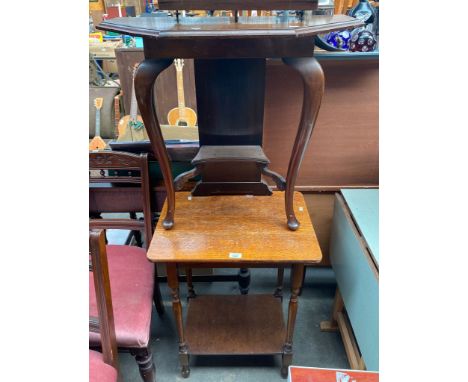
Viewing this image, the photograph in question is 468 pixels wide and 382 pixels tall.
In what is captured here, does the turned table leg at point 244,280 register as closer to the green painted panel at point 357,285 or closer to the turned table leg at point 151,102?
the green painted panel at point 357,285

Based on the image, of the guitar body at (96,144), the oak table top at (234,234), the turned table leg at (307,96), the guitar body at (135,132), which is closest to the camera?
the turned table leg at (307,96)

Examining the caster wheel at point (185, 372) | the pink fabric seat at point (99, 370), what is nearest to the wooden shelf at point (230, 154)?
the pink fabric seat at point (99, 370)

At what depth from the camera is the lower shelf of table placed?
4.07 feet

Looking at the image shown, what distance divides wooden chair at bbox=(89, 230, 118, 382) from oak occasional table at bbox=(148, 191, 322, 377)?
0.18 meters

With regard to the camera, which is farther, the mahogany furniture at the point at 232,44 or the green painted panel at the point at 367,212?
the green painted panel at the point at 367,212

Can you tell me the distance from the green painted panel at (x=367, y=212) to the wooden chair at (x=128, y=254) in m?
0.71

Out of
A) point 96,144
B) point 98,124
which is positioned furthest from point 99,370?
point 98,124

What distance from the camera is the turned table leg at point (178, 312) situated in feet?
3.36

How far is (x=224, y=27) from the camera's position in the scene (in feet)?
2.38

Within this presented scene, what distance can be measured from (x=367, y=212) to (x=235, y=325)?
667 mm

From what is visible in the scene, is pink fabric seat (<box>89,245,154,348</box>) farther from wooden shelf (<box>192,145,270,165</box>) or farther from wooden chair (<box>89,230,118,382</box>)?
wooden shelf (<box>192,145,270,165</box>)

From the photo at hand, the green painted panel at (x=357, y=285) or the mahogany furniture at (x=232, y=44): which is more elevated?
the mahogany furniture at (x=232, y=44)

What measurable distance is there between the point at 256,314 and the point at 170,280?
506 mm

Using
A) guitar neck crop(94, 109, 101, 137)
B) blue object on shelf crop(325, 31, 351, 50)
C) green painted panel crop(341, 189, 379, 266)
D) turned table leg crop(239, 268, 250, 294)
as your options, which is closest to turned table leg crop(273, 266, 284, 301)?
turned table leg crop(239, 268, 250, 294)
